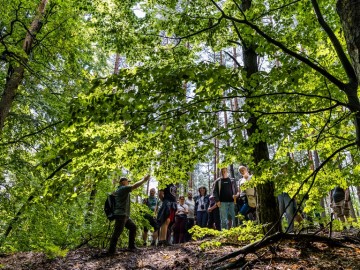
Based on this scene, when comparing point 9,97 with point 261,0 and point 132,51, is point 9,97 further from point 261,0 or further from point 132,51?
point 261,0

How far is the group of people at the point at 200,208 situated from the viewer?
6.95 m

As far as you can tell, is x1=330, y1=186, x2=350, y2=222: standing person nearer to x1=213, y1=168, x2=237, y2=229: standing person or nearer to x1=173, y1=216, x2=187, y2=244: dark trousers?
x1=213, y1=168, x2=237, y2=229: standing person

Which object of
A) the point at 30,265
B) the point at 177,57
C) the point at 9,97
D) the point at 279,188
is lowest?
the point at 30,265

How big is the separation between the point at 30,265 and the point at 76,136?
174 inches

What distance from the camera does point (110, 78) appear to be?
2.90 m

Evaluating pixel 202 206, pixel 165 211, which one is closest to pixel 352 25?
pixel 165 211

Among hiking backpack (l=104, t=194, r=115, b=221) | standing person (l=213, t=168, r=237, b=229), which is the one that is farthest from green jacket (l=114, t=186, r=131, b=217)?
standing person (l=213, t=168, r=237, b=229)

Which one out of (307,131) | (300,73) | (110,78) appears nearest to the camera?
(110,78)

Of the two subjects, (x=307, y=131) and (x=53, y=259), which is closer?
(x=307, y=131)

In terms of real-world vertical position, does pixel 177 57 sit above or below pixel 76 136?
above

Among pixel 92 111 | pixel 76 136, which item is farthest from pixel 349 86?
pixel 76 136

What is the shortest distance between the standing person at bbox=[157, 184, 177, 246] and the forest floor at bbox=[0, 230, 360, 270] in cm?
176

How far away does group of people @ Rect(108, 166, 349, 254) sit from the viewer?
695cm

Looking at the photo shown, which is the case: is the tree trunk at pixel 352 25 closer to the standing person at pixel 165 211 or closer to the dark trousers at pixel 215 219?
the standing person at pixel 165 211
